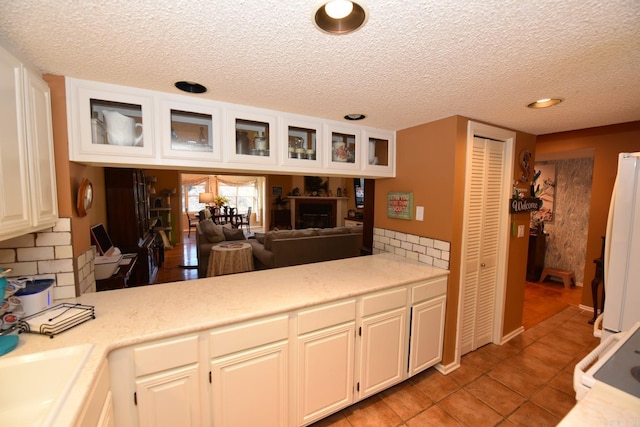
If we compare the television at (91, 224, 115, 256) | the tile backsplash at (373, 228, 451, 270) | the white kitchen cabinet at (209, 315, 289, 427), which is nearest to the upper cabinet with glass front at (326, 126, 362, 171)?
the tile backsplash at (373, 228, 451, 270)

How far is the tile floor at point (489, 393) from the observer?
173 cm

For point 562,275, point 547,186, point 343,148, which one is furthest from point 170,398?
point 547,186

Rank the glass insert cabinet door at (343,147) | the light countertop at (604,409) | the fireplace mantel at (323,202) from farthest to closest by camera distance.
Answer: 1. the fireplace mantel at (323,202)
2. the glass insert cabinet door at (343,147)
3. the light countertop at (604,409)

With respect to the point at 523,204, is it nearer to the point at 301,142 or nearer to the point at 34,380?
the point at 301,142

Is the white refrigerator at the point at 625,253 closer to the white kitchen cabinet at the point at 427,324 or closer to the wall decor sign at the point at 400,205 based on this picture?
the white kitchen cabinet at the point at 427,324

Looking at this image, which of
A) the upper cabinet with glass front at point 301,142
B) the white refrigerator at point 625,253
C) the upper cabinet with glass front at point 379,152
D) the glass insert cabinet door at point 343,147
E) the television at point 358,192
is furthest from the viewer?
the television at point 358,192

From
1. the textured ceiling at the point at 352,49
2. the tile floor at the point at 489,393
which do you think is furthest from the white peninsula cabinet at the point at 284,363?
the textured ceiling at the point at 352,49

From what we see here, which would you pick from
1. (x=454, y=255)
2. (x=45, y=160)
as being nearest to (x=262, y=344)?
(x=45, y=160)

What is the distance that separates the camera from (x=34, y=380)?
99 centimetres

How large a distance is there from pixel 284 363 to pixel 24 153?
5.11ft

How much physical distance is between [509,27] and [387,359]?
1.95 meters

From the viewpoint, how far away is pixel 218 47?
1.09 metres

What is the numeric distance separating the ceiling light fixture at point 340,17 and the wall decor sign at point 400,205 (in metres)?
1.64

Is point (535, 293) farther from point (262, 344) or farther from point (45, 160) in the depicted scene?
point (45, 160)
